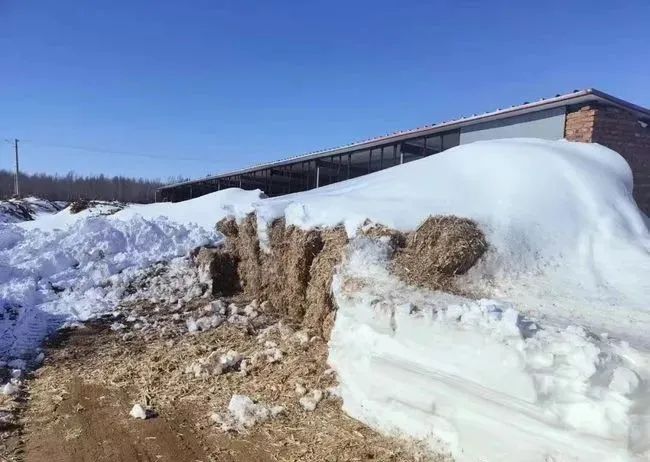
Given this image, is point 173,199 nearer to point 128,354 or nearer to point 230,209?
point 230,209

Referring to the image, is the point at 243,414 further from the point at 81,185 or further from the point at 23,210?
the point at 81,185

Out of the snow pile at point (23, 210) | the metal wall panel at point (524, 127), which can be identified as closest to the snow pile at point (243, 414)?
the metal wall panel at point (524, 127)

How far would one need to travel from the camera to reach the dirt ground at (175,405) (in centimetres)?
401

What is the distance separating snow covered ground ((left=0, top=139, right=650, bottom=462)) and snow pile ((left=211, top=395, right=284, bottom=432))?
73 cm

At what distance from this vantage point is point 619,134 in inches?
339

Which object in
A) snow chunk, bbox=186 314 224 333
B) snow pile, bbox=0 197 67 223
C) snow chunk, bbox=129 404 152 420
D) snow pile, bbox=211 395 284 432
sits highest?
snow pile, bbox=0 197 67 223

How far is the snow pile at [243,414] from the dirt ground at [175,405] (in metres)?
0.07

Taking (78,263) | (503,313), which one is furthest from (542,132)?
(78,263)

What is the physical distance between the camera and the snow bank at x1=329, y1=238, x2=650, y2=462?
300 centimetres

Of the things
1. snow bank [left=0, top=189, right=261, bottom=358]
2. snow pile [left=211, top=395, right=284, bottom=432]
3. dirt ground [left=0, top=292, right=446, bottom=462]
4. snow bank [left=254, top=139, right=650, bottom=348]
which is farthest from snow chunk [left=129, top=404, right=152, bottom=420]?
snow bank [left=254, top=139, right=650, bottom=348]

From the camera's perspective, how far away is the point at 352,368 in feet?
14.8

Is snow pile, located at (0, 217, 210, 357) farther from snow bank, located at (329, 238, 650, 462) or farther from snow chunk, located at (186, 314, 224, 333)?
snow bank, located at (329, 238, 650, 462)

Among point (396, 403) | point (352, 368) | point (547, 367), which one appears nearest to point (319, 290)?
point (352, 368)

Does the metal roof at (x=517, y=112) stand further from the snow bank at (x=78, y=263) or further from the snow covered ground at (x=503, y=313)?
the snow bank at (x=78, y=263)
